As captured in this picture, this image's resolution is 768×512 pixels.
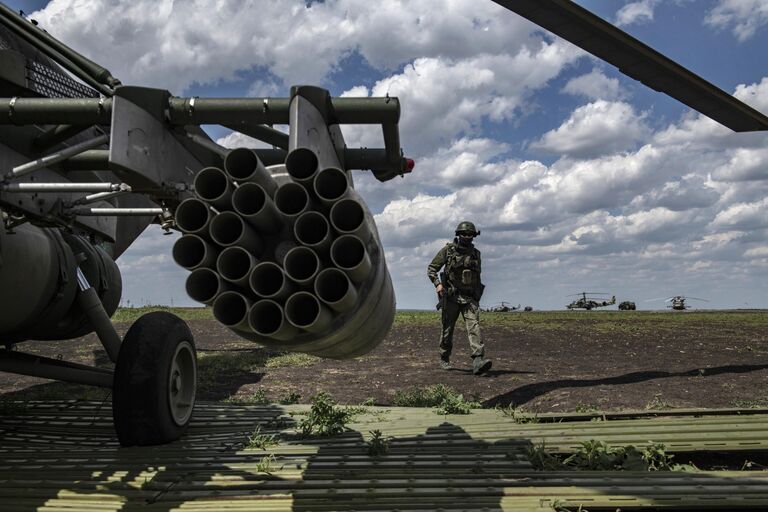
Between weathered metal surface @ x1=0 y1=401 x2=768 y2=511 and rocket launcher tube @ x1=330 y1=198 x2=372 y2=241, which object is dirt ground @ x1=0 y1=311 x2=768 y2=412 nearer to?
weathered metal surface @ x1=0 y1=401 x2=768 y2=511

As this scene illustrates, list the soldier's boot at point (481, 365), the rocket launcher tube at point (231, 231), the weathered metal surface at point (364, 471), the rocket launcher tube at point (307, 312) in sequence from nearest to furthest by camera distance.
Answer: the rocket launcher tube at point (307, 312), the rocket launcher tube at point (231, 231), the weathered metal surface at point (364, 471), the soldier's boot at point (481, 365)

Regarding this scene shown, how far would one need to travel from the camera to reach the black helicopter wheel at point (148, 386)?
18.7ft

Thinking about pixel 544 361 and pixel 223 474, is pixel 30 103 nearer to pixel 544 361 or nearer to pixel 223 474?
pixel 223 474

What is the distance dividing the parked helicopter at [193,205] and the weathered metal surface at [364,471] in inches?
26.3

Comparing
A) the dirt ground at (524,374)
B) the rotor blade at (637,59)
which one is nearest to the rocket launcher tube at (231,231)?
the rotor blade at (637,59)

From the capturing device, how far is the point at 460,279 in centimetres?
1104

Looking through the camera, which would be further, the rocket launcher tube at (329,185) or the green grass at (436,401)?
the green grass at (436,401)

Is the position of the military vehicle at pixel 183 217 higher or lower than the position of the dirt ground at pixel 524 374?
higher

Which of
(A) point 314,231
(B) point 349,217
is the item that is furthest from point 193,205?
(B) point 349,217

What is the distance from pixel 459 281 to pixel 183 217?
8.63 m

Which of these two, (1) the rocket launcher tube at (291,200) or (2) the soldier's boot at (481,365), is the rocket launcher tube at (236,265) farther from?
(2) the soldier's boot at (481,365)

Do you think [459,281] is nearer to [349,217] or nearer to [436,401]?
[436,401]

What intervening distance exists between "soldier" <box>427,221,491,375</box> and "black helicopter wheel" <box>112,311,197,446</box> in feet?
19.2

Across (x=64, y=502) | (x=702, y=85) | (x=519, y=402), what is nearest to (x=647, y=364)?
(x=519, y=402)
